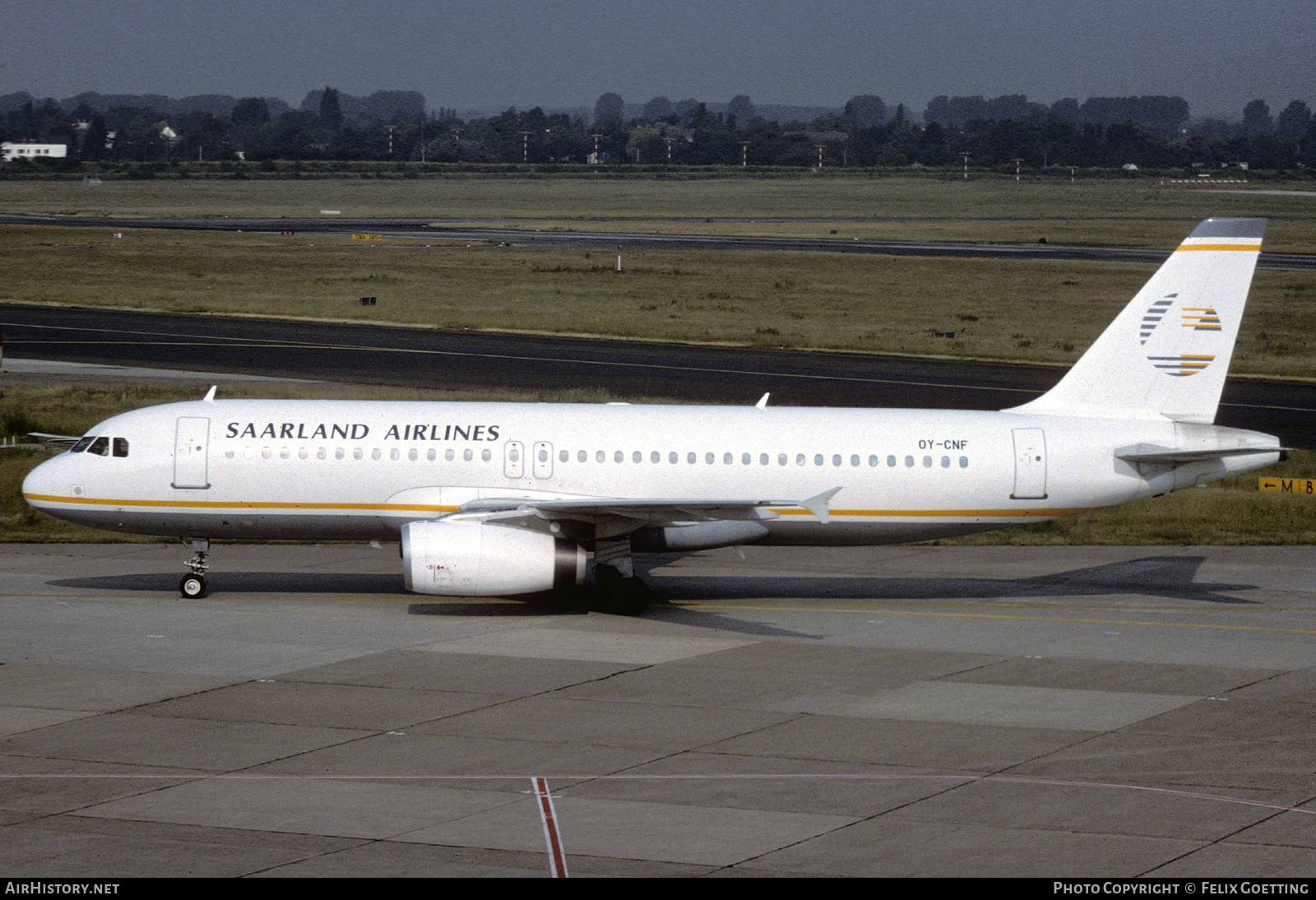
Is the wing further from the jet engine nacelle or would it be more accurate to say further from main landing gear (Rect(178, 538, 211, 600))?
main landing gear (Rect(178, 538, 211, 600))

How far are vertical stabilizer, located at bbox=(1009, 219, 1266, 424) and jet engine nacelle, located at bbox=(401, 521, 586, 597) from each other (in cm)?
1211

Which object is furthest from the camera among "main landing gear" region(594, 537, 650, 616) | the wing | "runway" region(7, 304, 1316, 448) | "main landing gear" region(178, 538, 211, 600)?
"runway" region(7, 304, 1316, 448)

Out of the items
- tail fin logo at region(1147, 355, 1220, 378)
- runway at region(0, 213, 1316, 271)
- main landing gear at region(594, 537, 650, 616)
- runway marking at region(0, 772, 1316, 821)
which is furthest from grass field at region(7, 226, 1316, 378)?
runway marking at region(0, 772, 1316, 821)

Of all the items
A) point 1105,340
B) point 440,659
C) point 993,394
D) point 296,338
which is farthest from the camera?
point 296,338

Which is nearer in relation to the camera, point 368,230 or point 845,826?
point 845,826

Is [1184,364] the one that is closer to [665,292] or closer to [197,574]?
[197,574]

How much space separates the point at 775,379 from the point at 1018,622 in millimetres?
34208

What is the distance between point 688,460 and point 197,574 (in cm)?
1095

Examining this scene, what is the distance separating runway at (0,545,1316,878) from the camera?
18656 mm

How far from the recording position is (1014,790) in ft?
69.5

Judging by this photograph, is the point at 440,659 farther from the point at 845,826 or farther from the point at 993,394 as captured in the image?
the point at 993,394

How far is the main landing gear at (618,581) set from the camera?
33344 millimetres

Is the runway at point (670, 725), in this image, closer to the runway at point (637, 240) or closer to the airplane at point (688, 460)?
the airplane at point (688, 460)
